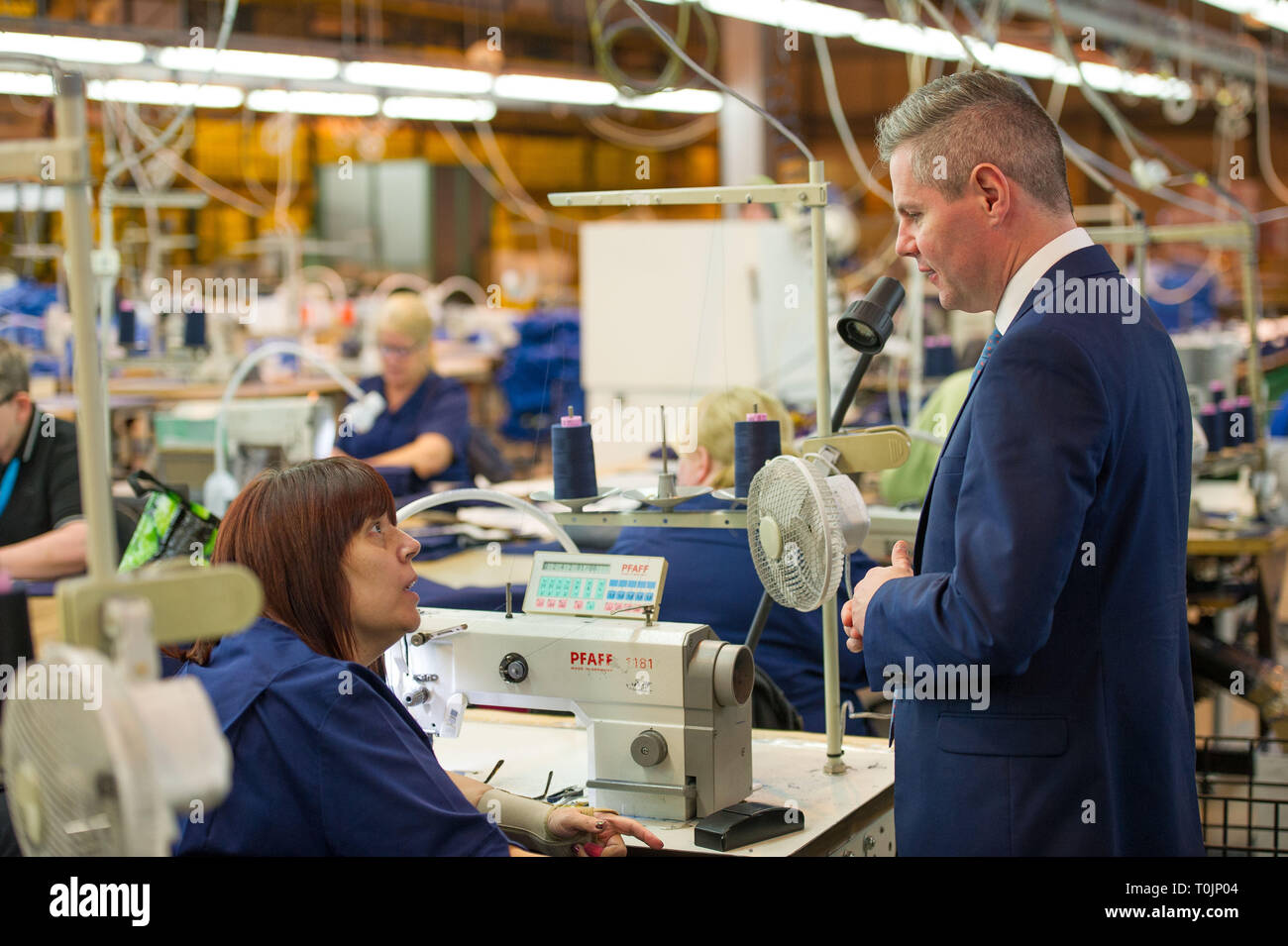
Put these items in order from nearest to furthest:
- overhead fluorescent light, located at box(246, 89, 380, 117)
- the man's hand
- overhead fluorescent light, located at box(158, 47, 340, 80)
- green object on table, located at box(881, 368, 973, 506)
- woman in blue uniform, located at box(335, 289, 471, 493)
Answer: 1. the man's hand
2. green object on table, located at box(881, 368, 973, 506)
3. woman in blue uniform, located at box(335, 289, 471, 493)
4. overhead fluorescent light, located at box(158, 47, 340, 80)
5. overhead fluorescent light, located at box(246, 89, 380, 117)

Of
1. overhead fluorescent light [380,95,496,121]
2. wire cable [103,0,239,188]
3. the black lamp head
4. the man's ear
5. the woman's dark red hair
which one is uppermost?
overhead fluorescent light [380,95,496,121]

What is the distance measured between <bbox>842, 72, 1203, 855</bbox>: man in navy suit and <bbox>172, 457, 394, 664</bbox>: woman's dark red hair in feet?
2.10

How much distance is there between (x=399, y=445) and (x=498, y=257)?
7.74m

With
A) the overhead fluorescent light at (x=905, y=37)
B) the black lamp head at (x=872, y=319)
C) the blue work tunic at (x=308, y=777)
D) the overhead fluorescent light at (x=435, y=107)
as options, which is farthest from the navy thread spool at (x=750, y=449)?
the overhead fluorescent light at (x=435, y=107)

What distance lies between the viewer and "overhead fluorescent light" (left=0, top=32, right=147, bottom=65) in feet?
18.3

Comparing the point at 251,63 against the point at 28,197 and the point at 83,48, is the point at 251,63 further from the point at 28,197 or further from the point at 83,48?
the point at 28,197

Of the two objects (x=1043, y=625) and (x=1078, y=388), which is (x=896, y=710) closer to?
(x=1043, y=625)

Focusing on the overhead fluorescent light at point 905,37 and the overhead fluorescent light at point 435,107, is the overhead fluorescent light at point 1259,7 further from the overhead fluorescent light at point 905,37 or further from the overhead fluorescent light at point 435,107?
the overhead fluorescent light at point 435,107

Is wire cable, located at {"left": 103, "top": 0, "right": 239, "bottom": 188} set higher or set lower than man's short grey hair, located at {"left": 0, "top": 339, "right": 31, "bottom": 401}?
higher

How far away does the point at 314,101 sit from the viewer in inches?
316

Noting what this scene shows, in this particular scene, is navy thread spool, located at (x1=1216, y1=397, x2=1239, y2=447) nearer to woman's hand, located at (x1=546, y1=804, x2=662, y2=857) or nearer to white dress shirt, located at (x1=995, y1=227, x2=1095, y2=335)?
white dress shirt, located at (x1=995, y1=227, x2=1095, y2=335)

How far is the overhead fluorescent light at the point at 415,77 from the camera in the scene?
6.96m

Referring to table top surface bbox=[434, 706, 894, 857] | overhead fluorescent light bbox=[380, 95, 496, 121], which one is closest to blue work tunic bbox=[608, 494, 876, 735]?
table top surface bbox=[434, 706, 894, 857]
